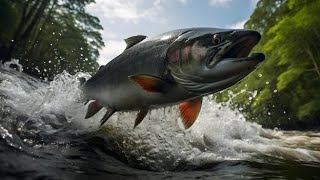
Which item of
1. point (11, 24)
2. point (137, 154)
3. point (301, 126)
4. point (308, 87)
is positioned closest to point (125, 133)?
point (137, 154)

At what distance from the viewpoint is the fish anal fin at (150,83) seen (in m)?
3.15

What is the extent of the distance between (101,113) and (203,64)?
126 inches

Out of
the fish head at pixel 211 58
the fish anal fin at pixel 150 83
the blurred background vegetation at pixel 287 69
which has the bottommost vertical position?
the fish anal fin at pixel 150 83

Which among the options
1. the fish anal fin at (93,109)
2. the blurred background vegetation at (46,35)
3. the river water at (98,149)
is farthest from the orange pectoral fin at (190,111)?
the blurred background vegetation at (46,35)

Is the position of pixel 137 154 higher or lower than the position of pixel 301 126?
lower

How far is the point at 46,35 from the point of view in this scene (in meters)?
39.2

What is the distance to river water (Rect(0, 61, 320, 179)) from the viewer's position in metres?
3.12

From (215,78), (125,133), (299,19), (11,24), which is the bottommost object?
(125,133)

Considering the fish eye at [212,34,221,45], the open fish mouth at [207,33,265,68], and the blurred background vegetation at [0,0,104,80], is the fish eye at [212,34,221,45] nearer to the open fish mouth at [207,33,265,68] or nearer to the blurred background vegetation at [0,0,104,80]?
the open fish mouth at [207,33,265,68]

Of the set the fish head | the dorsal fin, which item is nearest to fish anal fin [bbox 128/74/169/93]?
the fish head

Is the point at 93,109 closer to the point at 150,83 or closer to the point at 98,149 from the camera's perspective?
the point at 98,149

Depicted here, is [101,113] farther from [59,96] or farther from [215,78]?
[215,78]

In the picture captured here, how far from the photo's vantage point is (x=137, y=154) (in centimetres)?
419

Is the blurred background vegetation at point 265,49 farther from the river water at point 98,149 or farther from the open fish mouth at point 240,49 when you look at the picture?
the open fish mouth at point 240,49
